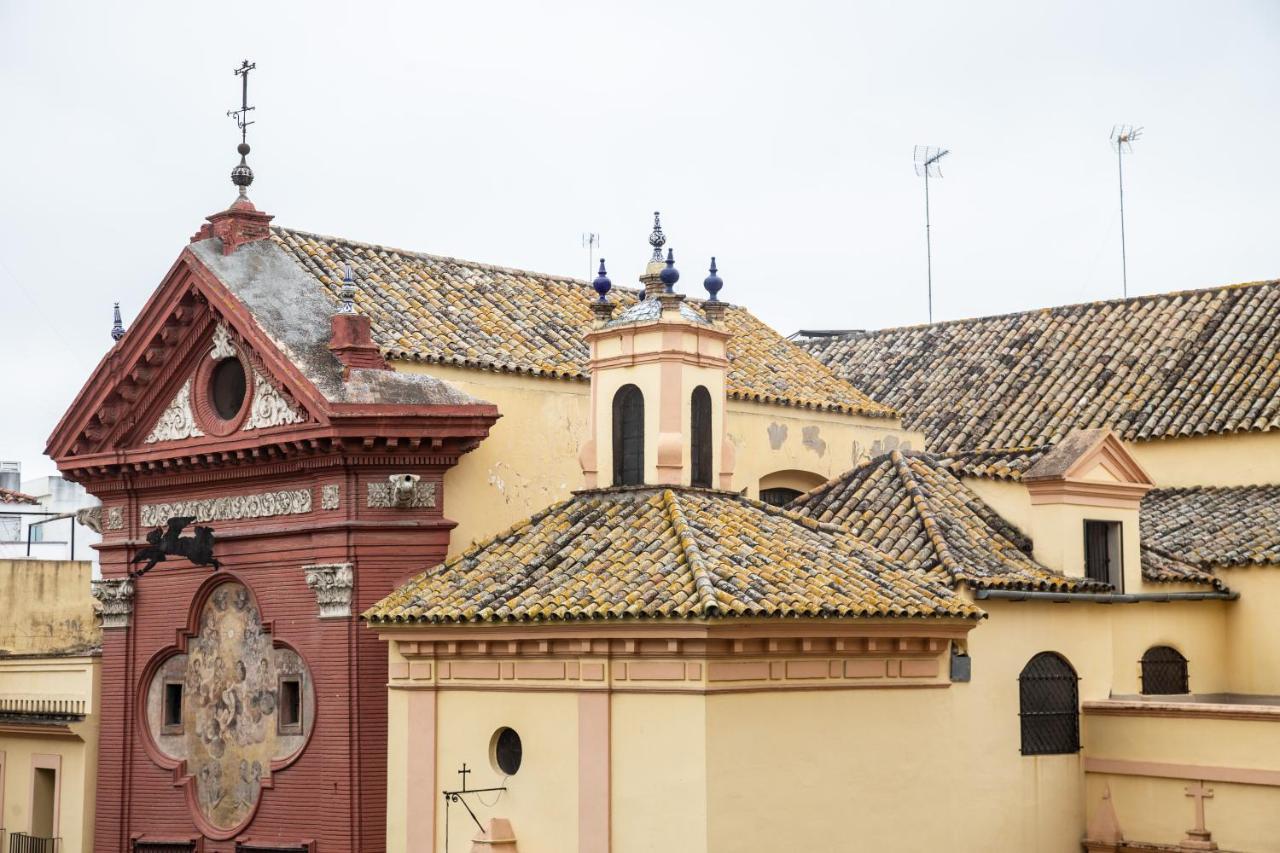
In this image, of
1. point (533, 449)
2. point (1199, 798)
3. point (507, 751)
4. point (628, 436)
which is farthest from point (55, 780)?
point (1199, 798)

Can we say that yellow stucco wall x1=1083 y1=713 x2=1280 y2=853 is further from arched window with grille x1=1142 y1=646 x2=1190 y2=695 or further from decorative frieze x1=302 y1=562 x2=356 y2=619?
decorative frieze x1=302 y1=562 x2=356 y2=619

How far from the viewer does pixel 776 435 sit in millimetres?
25109

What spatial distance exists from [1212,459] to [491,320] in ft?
35.1

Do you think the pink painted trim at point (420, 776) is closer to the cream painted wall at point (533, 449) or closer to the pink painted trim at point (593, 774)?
the pink painted trim at point (593, 774)

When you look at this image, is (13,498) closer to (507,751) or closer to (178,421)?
(178,421)

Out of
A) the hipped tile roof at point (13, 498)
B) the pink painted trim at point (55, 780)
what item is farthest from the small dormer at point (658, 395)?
the hipped tile roof at point (13, 498)

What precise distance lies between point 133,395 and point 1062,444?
11102mm

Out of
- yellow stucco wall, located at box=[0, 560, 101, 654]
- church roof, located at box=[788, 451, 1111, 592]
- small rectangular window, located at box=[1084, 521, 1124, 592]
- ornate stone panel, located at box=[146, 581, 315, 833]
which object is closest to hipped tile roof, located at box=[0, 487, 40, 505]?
yellow stucco wall, located at box=[0, 560, 101, 654]

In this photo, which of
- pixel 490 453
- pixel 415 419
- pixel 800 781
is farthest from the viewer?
pixel 490 453

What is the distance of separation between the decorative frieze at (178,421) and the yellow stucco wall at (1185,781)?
10818 mm

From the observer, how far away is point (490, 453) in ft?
72.0

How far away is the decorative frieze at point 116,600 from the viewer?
23.5 metres

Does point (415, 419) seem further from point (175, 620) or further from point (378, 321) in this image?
point (175, 620)

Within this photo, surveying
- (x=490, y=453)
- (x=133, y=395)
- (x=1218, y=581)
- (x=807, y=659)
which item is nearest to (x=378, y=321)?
(x=490, y=453)
